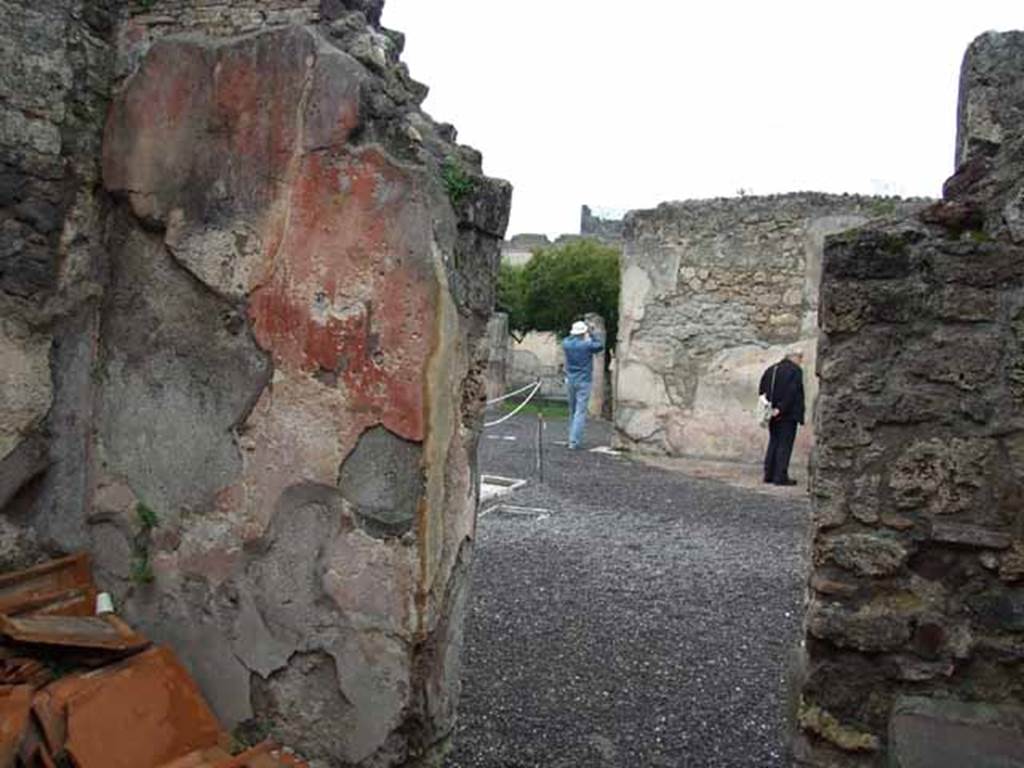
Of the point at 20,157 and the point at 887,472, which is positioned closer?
the point at 887,472

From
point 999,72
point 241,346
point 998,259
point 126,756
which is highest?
point 999,72

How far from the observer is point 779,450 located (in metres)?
9.66

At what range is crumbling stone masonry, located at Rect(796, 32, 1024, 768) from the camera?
257 centimetres

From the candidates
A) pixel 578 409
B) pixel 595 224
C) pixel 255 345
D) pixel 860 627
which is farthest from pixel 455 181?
pixel 595 224

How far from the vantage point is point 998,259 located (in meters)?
2.58

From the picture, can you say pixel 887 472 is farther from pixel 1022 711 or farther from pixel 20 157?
pixel 20 157

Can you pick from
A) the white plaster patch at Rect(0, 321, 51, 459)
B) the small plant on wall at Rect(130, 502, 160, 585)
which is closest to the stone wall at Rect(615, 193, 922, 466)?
the small plant on wall at Rect(130, 502, 160, 585)

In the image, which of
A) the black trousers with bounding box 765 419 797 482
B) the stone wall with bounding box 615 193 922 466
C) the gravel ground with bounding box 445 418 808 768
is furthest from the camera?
the stone wall with bounding box 615 193 922 466

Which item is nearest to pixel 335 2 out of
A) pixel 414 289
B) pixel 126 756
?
pixel 414 289

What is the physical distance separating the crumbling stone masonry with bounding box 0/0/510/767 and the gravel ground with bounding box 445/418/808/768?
0.69 meters

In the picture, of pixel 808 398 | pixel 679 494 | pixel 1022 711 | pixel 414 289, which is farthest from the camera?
pixel 808 398

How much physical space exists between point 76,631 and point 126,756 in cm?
47

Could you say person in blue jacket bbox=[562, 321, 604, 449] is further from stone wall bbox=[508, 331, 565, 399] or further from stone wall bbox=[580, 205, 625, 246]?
stone wall bbox=[580, 205, 625, 246]

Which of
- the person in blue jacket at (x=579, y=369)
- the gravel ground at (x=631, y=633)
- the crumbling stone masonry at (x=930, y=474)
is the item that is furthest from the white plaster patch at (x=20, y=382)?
the person in blue jacket at (x=579, y=369)
